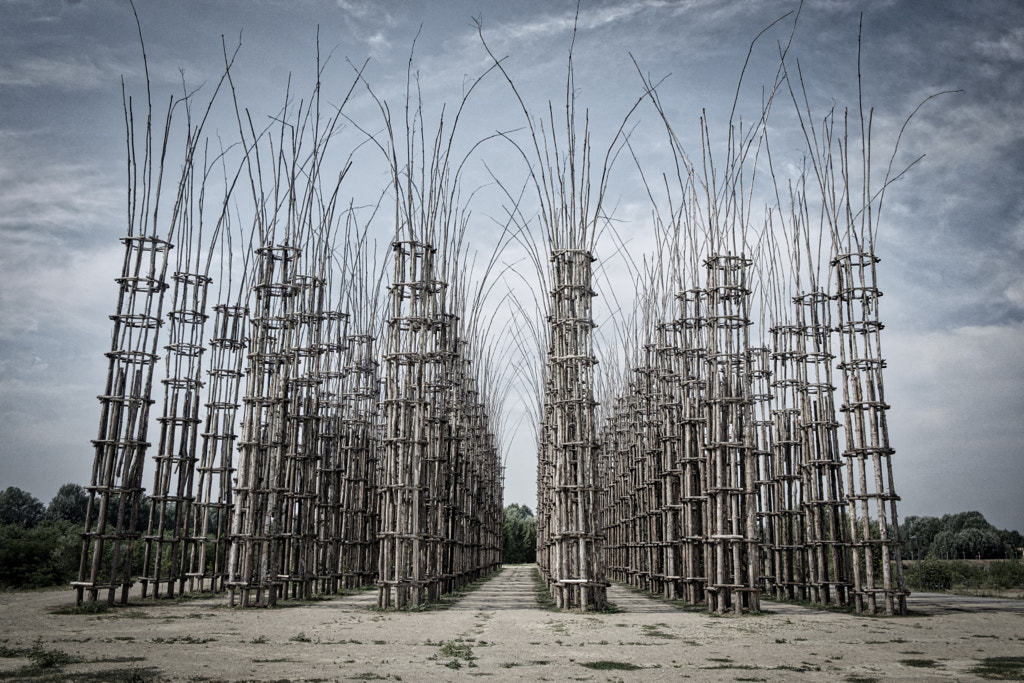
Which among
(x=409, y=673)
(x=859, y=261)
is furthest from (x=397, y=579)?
(x=859, y=261)

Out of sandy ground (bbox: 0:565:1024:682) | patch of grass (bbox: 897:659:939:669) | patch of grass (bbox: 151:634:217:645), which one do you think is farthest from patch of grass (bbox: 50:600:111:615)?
patch of grass (bbox: 897:659:939:669)

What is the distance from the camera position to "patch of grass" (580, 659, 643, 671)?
9180mm

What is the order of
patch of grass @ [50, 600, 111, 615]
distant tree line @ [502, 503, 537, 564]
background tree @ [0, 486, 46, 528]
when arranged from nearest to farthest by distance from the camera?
1. patch of grass @ [50, 600, 111, 615]
2. background tree @ [0, 486, 46, 528]
3. distant tree line @ [502, 503, 537, 564]

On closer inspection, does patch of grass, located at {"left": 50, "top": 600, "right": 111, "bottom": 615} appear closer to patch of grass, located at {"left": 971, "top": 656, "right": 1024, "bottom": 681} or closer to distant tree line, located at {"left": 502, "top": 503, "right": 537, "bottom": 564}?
patch of grass, located at {"left": 971, "top": 656, "right": 1024, "bottom": 681}

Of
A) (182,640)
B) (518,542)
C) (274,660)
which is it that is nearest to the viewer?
(274,660)

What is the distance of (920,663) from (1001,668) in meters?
0.90

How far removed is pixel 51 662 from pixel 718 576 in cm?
1370

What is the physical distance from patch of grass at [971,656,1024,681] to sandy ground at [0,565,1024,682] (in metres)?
0.16

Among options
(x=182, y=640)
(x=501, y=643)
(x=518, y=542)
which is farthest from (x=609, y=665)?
(x=518, y=542)

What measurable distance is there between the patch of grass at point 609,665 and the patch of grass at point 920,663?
357 centimetres

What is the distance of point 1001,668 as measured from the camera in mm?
9312

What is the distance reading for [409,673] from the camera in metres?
8.68

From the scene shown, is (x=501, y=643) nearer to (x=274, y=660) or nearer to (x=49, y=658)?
(x=274, y=660)

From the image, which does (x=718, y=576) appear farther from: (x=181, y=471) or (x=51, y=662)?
(x=181, y=471)
